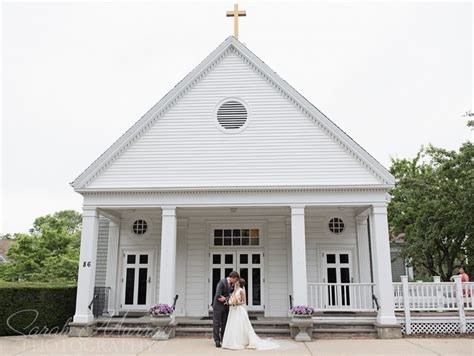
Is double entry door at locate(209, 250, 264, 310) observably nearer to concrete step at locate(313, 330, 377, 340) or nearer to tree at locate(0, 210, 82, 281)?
concrete step at locate(313, 330, 377, 340)

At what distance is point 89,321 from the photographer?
1149 cm

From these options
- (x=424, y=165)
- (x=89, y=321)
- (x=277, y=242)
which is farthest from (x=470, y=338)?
(x=424, y=165)

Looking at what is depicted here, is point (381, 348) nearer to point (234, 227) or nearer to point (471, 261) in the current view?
point (234, 227)

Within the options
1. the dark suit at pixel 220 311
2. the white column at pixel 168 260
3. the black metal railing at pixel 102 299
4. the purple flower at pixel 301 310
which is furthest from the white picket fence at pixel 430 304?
the black metal railing at pixel 102 299

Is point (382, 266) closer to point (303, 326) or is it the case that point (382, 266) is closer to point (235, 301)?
point (303, 326)

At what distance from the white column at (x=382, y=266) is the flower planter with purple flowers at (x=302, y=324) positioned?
79.5 inches

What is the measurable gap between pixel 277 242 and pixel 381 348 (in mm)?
5492

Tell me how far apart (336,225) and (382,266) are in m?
3.14

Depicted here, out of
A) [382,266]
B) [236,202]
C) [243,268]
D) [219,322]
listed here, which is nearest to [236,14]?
[236,202]

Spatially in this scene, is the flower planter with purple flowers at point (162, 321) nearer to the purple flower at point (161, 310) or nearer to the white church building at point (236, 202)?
the purple flower at point (161, 310)

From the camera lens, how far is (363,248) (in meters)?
14.0

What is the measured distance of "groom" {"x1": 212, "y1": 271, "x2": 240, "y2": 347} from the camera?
32.1 ft

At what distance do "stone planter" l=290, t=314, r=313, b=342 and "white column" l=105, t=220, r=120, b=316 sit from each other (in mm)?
6580

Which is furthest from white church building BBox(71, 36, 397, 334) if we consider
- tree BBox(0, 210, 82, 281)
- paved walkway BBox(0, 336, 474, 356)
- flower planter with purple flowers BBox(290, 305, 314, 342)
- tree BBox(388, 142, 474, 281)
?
tree BBox(0, 210, 82, 281)
